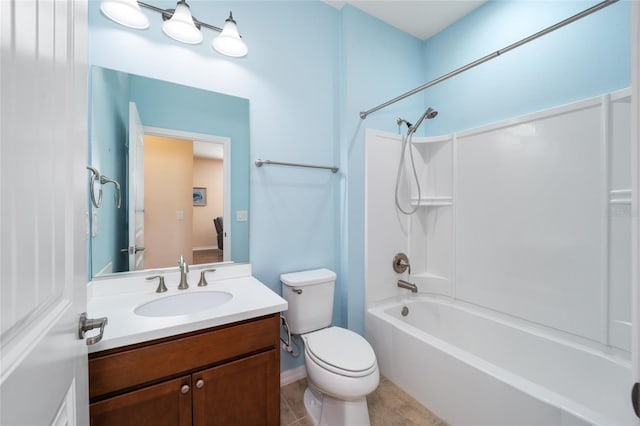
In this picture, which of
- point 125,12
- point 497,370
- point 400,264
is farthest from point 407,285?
point 125,12

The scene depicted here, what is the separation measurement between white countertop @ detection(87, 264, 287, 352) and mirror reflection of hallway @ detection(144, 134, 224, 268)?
0.39ft

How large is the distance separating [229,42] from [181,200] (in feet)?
3.13

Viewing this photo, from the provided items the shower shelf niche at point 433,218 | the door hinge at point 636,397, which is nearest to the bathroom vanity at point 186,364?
the door hinge at point 636,397

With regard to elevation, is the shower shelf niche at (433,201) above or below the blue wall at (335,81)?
below

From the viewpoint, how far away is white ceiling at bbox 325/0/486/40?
200 centimetres

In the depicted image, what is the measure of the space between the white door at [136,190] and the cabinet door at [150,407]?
652mm

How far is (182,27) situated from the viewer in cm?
135

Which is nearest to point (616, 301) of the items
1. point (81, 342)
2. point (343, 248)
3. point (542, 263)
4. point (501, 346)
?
point (542, 263)

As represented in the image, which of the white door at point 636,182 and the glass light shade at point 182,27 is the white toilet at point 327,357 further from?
the glass light shade at point 182,27

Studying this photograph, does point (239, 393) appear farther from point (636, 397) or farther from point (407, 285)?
point (407, 285)

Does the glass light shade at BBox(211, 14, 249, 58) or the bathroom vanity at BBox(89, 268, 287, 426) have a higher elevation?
the glass light shade at BBox(211, 14, 249, 58)

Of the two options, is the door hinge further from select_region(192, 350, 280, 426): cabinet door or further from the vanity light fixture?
the vanity light fixture

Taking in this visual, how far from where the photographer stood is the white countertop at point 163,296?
3.14 ft

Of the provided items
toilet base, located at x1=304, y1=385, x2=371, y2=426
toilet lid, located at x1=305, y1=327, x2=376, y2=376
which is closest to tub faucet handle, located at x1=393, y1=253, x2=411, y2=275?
toilet lid, located at x1=305, y1=327, x2=376, y2=376
